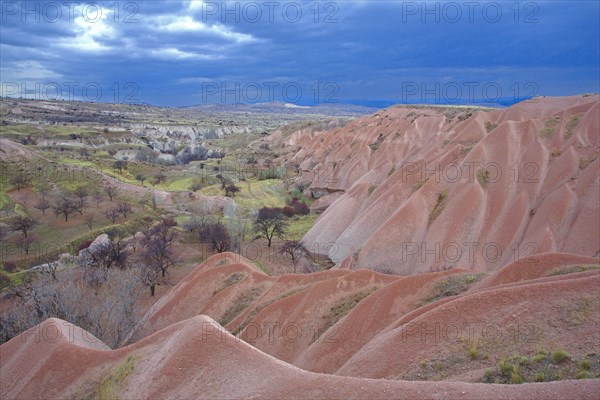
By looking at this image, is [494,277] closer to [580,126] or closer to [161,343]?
[161,343]

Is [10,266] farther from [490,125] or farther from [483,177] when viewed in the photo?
[490,125]

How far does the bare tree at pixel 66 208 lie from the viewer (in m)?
51.5

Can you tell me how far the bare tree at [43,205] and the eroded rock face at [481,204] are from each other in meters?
32.4

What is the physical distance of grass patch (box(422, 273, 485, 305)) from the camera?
770 inches

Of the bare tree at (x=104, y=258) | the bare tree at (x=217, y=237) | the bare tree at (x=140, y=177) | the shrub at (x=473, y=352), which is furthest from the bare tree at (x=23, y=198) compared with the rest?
the shrub at (x=473, y=352)

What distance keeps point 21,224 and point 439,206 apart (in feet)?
137

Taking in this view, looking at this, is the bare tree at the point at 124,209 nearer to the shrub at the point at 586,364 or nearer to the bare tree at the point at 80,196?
the bare tree at the point at 80,196

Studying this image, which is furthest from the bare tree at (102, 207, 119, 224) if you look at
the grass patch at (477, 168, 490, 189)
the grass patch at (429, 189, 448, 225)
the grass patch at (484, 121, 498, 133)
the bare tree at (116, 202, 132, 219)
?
the grass patch at (484, 121, 498, 133)

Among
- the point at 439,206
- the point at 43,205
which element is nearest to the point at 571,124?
the point at 439,206

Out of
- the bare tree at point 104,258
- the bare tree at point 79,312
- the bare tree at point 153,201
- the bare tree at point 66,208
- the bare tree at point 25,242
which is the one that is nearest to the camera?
the bare tree at point 79,312

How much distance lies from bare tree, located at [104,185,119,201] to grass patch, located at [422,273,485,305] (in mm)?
50237

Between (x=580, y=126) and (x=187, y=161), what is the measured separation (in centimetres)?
9370

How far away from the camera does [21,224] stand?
4581 centimetres

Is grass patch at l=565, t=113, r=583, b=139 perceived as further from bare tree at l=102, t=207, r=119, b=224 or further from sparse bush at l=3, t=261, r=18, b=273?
sparse bush at l=3, t=261, r=18, b=273
